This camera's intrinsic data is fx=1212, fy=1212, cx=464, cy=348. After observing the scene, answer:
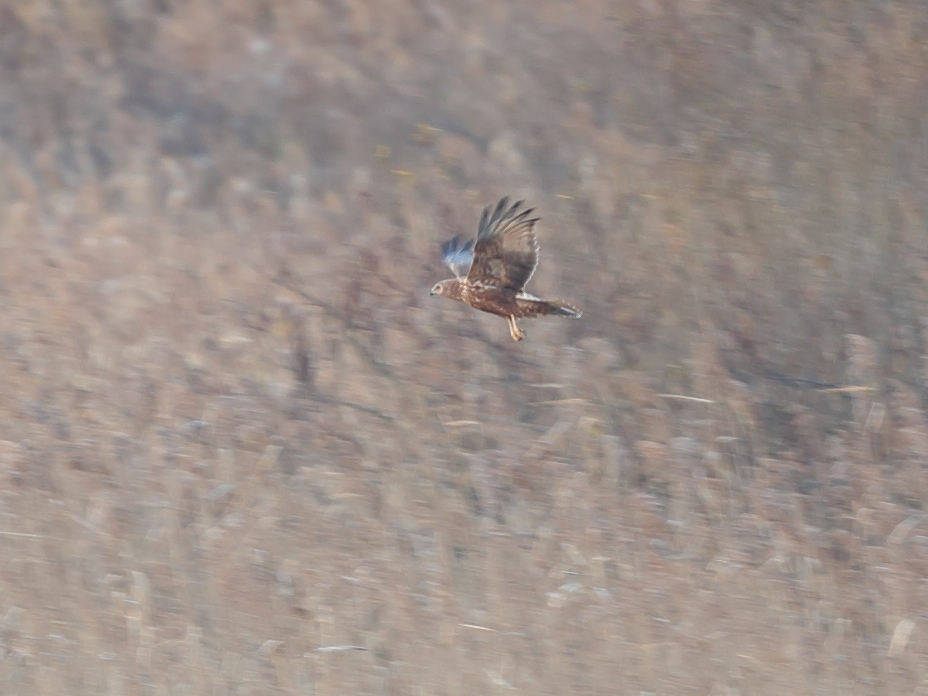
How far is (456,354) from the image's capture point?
6176 millimetres

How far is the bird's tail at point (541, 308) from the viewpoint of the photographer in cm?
486

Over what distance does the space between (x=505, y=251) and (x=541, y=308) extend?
423 mm

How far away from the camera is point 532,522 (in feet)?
17.7

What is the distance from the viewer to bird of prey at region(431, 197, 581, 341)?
4.60 metres

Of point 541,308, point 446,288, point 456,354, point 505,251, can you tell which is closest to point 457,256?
point 446,288

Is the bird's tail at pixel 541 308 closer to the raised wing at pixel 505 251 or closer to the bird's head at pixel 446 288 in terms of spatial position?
the raised wing at pixel 505 251

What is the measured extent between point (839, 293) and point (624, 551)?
6.79 feet

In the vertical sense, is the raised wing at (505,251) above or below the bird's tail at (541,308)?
above

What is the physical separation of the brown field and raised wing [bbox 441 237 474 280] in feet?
3.24

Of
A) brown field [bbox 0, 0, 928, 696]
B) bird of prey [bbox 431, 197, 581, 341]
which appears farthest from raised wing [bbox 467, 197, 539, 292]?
brown field [bbox 0, 0, 928, 696]

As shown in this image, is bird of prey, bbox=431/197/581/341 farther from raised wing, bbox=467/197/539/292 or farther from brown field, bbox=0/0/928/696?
brown field, bbox=0/0/928/696

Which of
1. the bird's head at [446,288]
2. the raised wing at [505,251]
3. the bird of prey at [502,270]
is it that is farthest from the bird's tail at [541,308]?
the bird's head at [446,288]

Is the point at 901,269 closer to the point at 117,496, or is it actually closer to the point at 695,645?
the point at 695,645

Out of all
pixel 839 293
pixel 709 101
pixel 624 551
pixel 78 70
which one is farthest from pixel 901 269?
pixel 78 70
